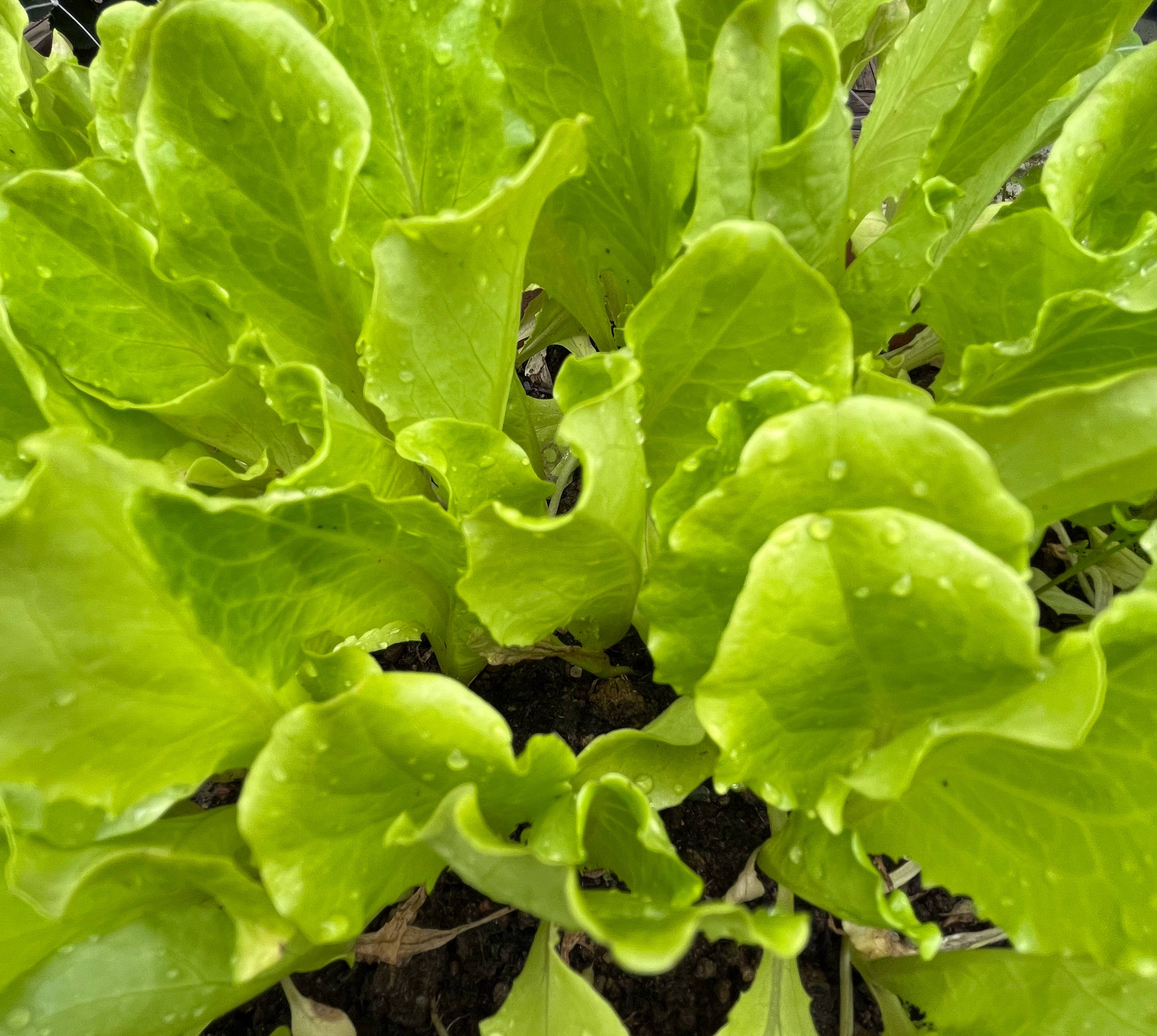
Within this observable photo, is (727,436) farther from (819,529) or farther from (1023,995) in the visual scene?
(1023,995)

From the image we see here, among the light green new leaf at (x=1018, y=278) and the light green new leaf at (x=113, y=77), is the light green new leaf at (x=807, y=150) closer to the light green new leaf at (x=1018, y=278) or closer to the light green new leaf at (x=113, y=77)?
the light green new leaf at (x=1018, y=278)

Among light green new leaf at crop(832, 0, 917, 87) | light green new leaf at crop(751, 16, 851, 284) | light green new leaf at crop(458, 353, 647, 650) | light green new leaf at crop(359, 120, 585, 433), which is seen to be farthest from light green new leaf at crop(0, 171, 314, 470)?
light green new leaf at crop(832, 0, 917, 87)

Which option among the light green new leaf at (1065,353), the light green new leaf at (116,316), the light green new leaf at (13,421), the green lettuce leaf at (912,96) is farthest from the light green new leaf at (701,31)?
the light green new leaf at (13,421)

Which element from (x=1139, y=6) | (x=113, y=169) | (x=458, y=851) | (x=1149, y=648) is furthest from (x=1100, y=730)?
(x=113, y=169)

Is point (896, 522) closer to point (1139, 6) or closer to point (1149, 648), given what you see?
point (1149, 648)

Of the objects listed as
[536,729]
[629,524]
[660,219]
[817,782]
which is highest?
[660,219]

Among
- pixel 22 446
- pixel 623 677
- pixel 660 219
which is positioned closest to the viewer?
pixel 22 446
